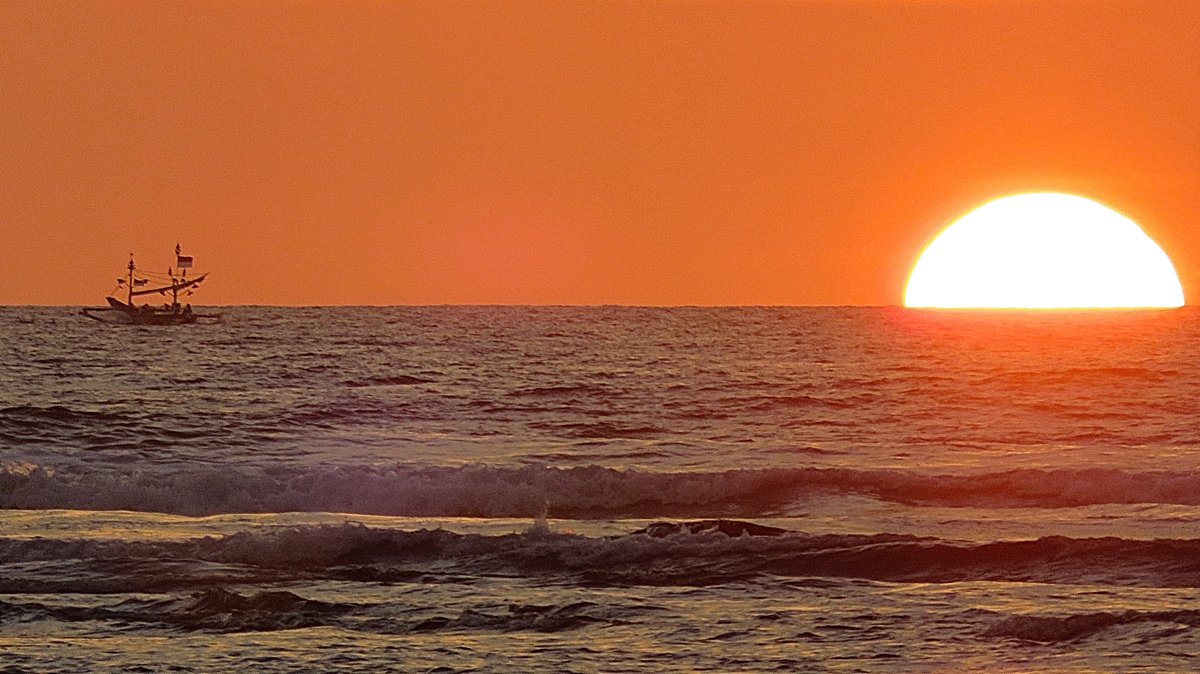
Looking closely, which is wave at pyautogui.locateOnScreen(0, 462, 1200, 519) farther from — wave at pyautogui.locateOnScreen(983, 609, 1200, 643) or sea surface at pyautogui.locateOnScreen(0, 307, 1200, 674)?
wave at pyautogui.locateOnScreen(983, 609, 1200, 643)

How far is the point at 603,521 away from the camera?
2700 centimetres

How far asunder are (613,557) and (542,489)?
9.35 m

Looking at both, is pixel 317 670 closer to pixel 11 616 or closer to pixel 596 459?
pixel 11 616

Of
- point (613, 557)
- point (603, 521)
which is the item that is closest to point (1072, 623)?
point (613, 557)

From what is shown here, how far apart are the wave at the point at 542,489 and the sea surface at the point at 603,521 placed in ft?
0.40

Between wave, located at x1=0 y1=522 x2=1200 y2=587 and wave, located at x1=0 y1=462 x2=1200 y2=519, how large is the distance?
470 cm

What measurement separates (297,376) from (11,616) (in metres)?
46.7

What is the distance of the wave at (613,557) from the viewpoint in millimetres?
20688

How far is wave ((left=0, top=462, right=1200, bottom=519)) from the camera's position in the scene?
29.2 metres

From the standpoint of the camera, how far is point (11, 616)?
1783 centimetres

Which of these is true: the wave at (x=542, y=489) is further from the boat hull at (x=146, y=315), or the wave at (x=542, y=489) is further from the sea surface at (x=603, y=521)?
the boat hull at (x=146, y=315)

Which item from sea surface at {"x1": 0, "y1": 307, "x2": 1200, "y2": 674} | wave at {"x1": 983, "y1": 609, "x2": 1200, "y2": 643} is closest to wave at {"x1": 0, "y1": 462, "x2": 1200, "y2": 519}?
sea surface at {"x1": 0, "y1": 307, "x2": 1200, "y2": 674}

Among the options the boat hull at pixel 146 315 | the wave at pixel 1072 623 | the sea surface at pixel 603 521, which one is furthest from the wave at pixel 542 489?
the boat hull at pixel 146 315

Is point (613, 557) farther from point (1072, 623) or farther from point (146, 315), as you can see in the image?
point (146, 315)
